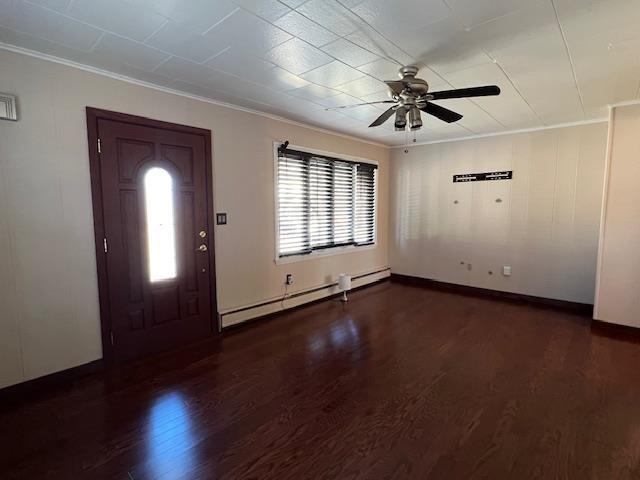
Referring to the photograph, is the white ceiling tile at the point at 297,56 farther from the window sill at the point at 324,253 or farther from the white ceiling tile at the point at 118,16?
the window sill at the point at 324,253

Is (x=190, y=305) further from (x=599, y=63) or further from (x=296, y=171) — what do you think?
(x=599, y=63)

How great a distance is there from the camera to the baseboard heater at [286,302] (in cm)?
375

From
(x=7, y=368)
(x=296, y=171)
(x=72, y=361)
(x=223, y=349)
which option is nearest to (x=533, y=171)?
(x=296, y=171)

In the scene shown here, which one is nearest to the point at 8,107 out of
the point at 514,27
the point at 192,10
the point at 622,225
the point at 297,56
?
the point at 192,10

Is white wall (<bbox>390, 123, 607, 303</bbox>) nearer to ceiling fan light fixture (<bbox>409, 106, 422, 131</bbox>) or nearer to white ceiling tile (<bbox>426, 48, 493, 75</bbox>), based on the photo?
white ceiling tile (<bbox>426, 48, 493, 75</bbox>)

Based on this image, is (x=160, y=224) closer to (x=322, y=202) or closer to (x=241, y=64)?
(x=241, y=64)

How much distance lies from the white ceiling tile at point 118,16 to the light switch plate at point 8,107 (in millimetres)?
913

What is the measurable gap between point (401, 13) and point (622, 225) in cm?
359

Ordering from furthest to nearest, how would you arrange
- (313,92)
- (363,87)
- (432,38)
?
(313,92) → (363,87) → (432,38)

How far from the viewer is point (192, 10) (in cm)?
185

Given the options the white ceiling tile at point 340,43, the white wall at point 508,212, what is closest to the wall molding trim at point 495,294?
the white wall at point 508,212

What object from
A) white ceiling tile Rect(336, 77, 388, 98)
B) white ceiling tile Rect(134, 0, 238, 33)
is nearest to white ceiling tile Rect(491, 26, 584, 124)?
white ceiling tile Rect(336, 77, 388, 98)

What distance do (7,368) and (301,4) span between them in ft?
10.9

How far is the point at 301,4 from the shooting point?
1809mm
